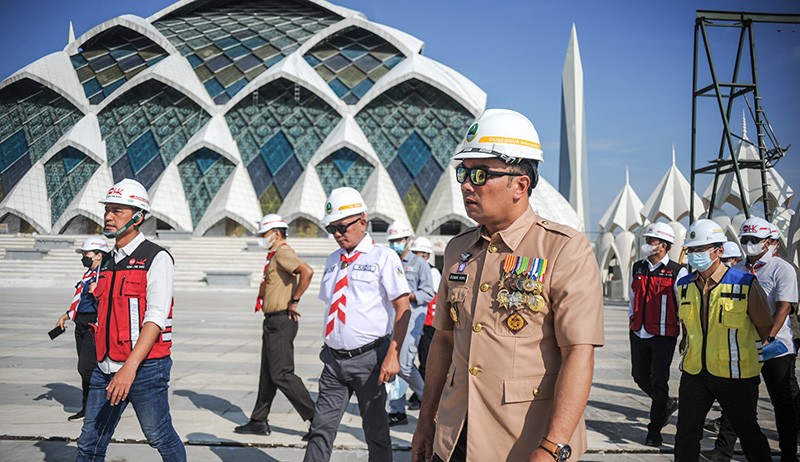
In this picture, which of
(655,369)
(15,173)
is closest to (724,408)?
(655,369)

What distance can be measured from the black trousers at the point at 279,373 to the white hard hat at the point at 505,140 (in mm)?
3076

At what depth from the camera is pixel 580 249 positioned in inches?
69.4

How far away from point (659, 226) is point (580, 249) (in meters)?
3.97

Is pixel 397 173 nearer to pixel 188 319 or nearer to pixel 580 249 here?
pixel 188 319

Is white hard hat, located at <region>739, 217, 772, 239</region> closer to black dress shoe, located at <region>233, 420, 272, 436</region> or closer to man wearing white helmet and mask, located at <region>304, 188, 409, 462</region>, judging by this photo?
man wearing white helmet and mask, located at <region>304, 188, 409, 462</region>

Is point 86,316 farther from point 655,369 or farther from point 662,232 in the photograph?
point 662,232

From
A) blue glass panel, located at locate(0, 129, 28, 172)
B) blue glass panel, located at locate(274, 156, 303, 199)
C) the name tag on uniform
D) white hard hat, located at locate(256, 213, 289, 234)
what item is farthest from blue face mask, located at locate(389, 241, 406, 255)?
blue glass panel, located at locate(0, 129, 28, 172)

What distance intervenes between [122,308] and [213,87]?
125 ft

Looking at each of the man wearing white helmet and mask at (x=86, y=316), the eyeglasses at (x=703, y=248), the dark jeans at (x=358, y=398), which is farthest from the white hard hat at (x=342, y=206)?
the eyeglasses at (x=703, y=248)

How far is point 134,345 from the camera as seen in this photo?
9.49ft

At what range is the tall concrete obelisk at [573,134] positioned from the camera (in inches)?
2083

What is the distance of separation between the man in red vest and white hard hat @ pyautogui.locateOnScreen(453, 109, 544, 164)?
3.50 m

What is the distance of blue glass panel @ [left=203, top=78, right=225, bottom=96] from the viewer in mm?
37719

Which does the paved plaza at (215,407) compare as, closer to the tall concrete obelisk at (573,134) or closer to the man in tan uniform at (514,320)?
the man in tan uniform at (514,320)
